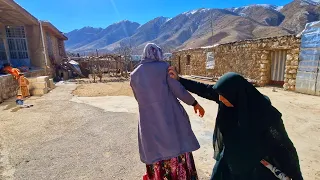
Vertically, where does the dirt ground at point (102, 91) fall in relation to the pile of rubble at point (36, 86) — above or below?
below

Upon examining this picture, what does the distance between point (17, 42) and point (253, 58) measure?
1288cm

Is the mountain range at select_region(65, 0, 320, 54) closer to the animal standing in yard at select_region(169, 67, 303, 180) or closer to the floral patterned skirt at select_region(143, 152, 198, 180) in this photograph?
the floral patterned skirt at select_region(143, 152, 198, 180)

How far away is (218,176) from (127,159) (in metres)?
1.67

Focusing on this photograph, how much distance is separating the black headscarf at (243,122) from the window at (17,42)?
13351 mm

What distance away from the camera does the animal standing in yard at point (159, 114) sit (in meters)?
1.66

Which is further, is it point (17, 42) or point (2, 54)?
point (17, 42)

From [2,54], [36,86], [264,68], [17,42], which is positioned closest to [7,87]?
[36,86]

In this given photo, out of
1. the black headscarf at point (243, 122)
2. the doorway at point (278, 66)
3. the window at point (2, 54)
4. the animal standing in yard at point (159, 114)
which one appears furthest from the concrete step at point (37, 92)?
the doorway at point (278, 66)

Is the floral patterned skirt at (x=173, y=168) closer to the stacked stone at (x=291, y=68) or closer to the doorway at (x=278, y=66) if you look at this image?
the stacked stone at (x=291, y=68)

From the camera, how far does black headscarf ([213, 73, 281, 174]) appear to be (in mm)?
1316

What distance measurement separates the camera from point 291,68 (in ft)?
24.6

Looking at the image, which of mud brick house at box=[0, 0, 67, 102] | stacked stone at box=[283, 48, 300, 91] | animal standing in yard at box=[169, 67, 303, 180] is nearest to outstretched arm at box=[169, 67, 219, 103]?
animal standing in yard at box=[169, 67, 303, 180]

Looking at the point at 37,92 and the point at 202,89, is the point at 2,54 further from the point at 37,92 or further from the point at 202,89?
the point at 202,89

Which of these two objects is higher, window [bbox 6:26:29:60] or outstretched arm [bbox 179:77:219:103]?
window [bbox 6:26:29:60]
